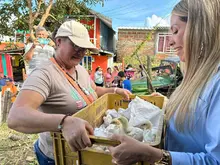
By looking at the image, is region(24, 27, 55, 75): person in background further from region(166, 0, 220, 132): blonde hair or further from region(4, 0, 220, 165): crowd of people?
region(166, 0, 220, 132): blonde hair

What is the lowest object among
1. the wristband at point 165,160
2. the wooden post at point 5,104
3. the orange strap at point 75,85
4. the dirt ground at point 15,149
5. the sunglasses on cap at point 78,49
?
the dirt ground at point 15,149

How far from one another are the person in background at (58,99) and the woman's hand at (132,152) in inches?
6.6

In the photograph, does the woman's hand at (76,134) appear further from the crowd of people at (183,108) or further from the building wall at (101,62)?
the building wall at (101,62)

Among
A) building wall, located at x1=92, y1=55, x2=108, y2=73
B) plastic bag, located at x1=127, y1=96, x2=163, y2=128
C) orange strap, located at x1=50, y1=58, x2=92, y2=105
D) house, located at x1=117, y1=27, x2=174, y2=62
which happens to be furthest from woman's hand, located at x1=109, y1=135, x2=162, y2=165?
house, located at x1=117, y1=27, x2=174, y2=62

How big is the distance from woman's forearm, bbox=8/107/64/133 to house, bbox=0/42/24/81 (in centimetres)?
997

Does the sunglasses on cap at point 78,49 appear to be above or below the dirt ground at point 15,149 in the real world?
above

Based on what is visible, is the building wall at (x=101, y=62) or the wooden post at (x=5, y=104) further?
the building wall at (x=101, y=62)

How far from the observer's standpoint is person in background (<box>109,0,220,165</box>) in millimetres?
815

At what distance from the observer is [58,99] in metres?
1.37

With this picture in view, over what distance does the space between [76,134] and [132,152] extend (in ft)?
0.94

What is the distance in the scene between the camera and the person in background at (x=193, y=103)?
2.68 ft

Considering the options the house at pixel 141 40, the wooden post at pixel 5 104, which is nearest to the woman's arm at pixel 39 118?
the wooden post at pixel 5 104

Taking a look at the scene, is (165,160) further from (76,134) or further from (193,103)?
(76,134)

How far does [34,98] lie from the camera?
115 cm
